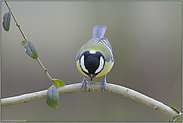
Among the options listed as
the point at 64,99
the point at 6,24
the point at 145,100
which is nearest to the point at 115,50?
the point at 64,99

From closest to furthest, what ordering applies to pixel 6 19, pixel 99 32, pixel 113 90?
pixel 6 19
pixel 113 90
pixel 99 32

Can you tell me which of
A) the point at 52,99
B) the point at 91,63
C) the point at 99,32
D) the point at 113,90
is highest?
the point at 99,32

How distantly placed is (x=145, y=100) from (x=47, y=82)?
1337mm

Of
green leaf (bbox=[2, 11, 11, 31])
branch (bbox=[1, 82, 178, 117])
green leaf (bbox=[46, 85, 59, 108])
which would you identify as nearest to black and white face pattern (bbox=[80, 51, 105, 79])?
branch (bbox=[1, 82, 178, 117])

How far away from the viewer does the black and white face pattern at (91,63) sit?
99 centimetres

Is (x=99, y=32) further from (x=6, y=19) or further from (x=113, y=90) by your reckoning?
(x=6, y=19)

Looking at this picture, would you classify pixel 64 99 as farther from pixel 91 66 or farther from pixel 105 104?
pixel 91 66

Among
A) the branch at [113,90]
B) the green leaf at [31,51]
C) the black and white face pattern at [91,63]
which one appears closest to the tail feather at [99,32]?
the black and white face pattern at [91,63]

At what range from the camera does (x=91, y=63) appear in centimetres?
99

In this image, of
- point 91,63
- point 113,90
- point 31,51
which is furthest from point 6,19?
point 113,90

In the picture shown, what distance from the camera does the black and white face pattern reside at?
99 centimetres

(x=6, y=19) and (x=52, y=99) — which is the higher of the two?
(x=6, y=19)

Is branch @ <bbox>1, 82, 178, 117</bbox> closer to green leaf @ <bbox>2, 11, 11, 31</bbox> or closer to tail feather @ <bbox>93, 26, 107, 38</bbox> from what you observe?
green leaf @ <bbox>2, 11, 11, 31</bbox>

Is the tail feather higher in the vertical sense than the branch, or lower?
higher
